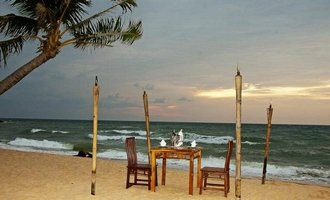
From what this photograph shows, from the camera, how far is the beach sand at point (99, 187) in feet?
24.5

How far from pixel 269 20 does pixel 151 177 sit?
8246mm

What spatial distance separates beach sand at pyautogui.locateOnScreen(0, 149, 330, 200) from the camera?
746 centimetres

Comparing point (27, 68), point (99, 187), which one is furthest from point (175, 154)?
point (27, 68)

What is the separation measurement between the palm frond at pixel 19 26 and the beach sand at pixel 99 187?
3.43 meters

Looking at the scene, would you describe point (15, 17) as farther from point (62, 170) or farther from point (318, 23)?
point (318, 23)

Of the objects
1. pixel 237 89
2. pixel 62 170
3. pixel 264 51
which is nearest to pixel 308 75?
pixel 264 51

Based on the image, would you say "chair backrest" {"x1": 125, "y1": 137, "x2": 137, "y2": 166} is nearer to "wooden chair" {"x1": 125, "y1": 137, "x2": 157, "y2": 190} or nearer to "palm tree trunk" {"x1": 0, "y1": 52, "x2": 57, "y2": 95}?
"wooden chair" {"x1": 125, "y1": 137, "x2": 157, "y2": 190}

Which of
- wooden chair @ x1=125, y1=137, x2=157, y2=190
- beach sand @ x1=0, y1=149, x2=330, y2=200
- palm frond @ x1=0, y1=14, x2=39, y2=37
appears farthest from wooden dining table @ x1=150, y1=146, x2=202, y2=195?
palm frond @ x1=0, y1=14, x2=39, y2=37

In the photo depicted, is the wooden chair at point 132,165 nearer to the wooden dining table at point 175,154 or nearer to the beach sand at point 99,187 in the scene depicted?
the wooden dining table at point 175,154

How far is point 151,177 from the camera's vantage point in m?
7.86

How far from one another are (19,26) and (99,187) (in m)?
4.13

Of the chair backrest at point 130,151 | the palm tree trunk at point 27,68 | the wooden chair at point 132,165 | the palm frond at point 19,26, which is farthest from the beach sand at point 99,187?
the palm frond at point 19,26

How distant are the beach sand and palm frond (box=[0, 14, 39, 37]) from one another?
11.3 ft

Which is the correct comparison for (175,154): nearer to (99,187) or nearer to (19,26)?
(99,187)
